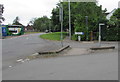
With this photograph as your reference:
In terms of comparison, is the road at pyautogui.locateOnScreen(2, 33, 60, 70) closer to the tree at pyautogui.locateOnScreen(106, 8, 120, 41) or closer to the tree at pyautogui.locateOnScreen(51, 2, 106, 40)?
the tree at pyautogui.locateOnScreen(51, 2, 106, 40)

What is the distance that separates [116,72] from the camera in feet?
22.1

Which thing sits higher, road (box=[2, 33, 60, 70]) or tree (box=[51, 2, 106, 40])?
tree (box=[51, 2, 106, 40])

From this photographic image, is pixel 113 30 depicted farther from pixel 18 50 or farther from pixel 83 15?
pixel 18 50

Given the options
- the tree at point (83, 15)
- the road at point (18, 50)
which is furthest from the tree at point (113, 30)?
the road at point (18, 50)

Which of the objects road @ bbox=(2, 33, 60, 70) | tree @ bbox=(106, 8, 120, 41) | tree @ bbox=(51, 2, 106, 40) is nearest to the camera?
road @ bbox=(2, 33, 60, 70)

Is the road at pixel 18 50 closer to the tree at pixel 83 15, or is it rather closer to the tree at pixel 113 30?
the tree at pixel 83 15

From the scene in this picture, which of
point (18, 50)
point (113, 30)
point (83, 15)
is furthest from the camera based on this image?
point (83, 15)

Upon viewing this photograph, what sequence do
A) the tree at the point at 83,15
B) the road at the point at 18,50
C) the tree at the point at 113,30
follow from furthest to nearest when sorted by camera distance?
the tree at the point at 83,15 → the tree at the point at 113,30 → the road at the point at 18,50

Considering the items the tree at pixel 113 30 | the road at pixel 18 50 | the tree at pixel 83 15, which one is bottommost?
the road at pixel 18 50

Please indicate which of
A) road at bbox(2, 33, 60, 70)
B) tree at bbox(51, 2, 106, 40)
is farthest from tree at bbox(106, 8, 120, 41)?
road at bbox(2, 33, 60, 70)

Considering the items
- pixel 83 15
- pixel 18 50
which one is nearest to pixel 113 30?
pixel 83 15

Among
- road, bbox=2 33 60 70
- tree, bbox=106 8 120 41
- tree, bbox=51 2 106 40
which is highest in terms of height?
tree, bbox=51 2 106 40

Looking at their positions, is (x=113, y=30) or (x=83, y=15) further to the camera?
(x=83, y=15)

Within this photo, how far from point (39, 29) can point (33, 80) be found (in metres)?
124
